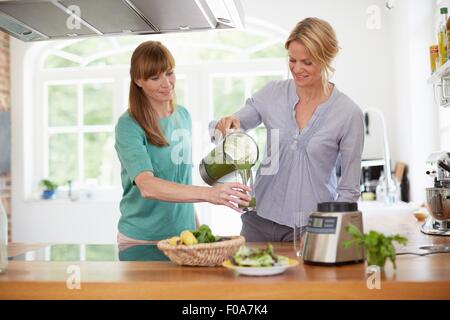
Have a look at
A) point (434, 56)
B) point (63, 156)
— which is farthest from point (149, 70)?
point (63, 156)

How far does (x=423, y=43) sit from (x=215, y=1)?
9.02ft

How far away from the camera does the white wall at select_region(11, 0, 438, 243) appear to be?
14.3 ft

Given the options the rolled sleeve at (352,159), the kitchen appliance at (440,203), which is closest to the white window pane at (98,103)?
the kitchen appliance at (440,203)

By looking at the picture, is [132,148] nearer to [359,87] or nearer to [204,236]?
[204,236]

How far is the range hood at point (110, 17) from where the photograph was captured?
2.02 meters

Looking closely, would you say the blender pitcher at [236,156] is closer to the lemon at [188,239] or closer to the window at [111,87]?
the lemon at [188,239]

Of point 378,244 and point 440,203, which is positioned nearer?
point 378,244

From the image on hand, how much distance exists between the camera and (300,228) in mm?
1773

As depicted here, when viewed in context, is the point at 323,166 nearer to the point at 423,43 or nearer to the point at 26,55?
the point at 423,43

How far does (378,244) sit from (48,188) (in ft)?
16.1

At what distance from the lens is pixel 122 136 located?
2.20 metres
